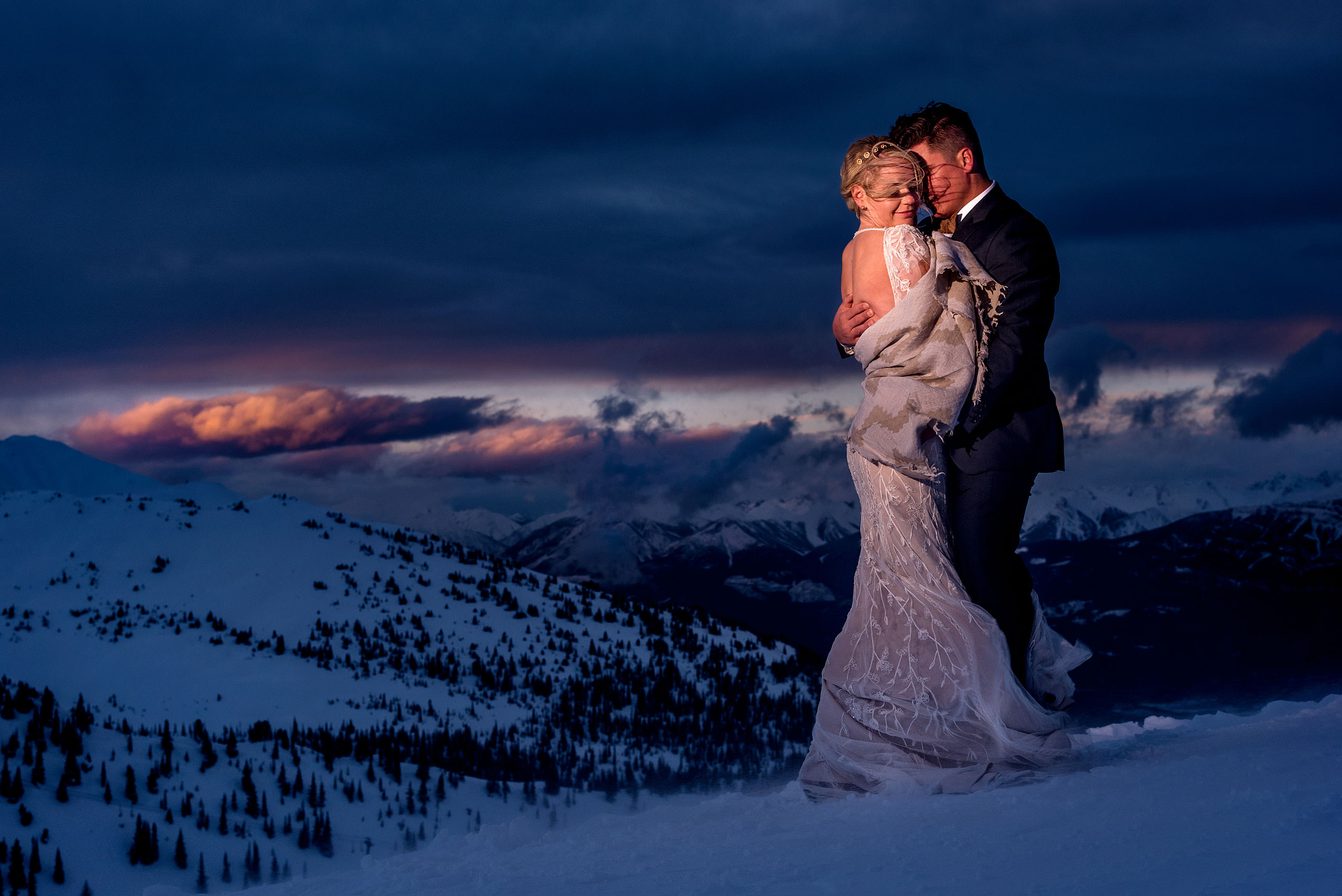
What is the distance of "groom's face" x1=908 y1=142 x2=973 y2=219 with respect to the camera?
7.15 meters

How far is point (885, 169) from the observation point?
6973 millimetres

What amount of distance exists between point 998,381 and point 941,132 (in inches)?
76.4

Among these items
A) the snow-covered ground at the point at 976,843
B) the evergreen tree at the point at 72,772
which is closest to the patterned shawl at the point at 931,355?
the snow-covered ground at the point at 976,843

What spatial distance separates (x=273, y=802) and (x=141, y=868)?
43.0 ft

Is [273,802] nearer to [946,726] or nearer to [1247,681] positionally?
[946,726]

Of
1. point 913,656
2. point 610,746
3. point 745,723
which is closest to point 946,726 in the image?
point 913,656

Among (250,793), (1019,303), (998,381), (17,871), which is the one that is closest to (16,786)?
(17,871)

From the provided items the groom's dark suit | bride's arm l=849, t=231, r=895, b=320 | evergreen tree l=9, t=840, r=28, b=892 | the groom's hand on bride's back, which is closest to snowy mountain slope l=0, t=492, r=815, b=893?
evergreen tree l=9, t=840, r=28, b=892

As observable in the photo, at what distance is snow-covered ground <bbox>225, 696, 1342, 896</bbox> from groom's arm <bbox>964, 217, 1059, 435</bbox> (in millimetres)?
2734

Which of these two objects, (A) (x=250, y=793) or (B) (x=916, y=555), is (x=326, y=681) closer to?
(A) (x=250, y=793)

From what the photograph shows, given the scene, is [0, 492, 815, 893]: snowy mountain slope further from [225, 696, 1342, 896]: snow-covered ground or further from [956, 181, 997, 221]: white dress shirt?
[956, 181, 997, 221]: white dress shirt

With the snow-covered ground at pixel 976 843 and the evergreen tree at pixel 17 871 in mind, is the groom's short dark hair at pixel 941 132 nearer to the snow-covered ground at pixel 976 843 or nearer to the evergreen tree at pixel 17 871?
the snow-covered ground at pixel 976 843

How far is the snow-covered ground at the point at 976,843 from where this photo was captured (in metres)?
4.32

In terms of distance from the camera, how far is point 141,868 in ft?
160
